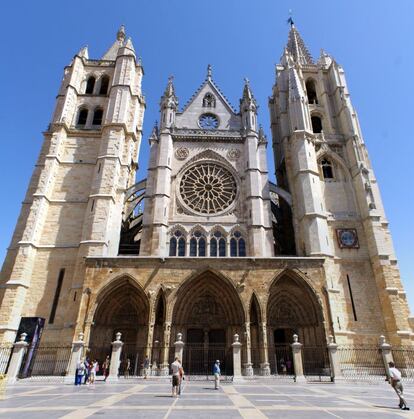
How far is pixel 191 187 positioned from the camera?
2033 centimetres

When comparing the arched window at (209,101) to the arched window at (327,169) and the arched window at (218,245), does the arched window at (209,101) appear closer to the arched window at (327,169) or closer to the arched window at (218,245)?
the arched window at (327,169)

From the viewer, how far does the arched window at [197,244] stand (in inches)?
716

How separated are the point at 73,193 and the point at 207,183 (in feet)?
28.7

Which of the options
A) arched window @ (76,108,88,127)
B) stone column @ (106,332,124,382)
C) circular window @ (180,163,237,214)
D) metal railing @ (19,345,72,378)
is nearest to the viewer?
stone column @ (106,332,124,382)

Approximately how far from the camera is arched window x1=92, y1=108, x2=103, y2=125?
926 inches

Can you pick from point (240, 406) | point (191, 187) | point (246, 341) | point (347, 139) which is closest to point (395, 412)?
point (240, 406)

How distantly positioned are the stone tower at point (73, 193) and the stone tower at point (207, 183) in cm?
246

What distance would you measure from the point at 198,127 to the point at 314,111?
9419mm

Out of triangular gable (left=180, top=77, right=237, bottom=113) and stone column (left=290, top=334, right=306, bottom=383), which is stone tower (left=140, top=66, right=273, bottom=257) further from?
stone column (left=290, top=334, right=306, bottom=383)

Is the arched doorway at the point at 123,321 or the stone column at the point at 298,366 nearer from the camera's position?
the stone column at the point at 298,366

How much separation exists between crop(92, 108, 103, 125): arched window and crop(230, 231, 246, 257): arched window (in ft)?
45.9

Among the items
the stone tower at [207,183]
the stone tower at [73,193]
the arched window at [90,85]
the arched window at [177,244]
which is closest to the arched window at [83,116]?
the stone tower at [73,193]

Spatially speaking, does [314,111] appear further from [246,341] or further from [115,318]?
[115,318]

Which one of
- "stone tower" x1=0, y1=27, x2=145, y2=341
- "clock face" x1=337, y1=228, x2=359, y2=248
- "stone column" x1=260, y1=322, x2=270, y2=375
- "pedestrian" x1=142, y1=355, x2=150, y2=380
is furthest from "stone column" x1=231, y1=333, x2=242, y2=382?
"clock face" x1=337, y1=228, x2=359, y2=248
